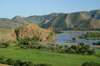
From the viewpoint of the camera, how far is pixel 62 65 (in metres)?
69.6

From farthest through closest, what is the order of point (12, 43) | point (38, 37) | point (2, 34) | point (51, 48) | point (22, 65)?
1. point (38, 37)
2. point (2, 34)
3. point (12, 43)
4. point (51, 48)
5. point (22, 65)

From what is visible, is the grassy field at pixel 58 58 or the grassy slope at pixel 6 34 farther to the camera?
the grassy slope at pixel 6 34

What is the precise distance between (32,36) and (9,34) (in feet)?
85.3

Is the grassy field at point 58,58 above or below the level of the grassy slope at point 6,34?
below

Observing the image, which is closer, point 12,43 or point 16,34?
point 12,43

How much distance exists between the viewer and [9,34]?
18450 cm

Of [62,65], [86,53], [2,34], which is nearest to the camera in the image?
[62,65]

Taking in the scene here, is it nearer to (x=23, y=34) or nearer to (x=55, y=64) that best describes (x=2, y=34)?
(x=23, y=34)

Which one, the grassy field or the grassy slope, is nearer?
the grassy field

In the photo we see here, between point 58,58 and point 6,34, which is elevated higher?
point 6,34

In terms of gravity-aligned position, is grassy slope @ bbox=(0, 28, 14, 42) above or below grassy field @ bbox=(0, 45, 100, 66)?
above

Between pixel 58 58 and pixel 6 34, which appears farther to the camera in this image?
pixel 6 34

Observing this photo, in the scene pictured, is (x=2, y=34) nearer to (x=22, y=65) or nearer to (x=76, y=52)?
(x=76, y=52)

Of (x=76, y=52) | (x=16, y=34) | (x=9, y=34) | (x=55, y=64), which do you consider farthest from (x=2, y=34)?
(x=55, y=64)
